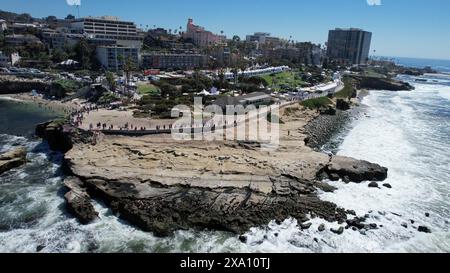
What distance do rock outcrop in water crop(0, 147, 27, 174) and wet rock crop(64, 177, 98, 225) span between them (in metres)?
8.93

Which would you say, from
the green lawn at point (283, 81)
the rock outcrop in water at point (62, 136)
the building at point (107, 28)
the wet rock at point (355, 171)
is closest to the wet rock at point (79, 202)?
the rock outcrop in water at point (62, 136)

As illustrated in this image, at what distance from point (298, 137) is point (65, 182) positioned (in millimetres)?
28172

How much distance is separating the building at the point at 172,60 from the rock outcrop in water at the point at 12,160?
73307 millimetres

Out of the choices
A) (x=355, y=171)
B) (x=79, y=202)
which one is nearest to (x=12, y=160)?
(x=79, y=202)

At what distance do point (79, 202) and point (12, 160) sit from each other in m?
13.5

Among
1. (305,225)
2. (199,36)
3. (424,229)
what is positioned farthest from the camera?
(199,36)

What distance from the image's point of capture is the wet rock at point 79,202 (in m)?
26.8

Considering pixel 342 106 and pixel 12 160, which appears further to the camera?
pixel 342 106

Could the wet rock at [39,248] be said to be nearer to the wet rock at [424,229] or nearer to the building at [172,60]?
the wet rock at [424,229]

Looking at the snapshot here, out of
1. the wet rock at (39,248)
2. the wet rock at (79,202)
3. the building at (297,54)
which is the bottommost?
the wet rock at (39,248)

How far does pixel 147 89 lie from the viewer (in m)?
73.6

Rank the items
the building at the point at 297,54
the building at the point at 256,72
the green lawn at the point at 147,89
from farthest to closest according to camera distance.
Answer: the building at the point at 297,54 → the building at the point at 256,72 → the green lawn at the point at 147,89

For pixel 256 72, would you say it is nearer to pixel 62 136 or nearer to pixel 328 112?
pixel 328 112

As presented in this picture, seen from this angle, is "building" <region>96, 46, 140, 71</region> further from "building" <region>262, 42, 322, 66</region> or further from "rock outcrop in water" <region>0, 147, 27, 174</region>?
"building" <region>262, 42, 322, 66</region>
